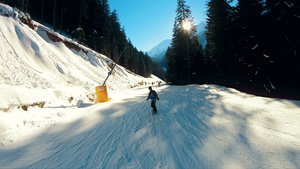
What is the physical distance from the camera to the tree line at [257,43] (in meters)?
10.8

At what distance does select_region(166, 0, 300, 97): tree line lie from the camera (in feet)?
35.5

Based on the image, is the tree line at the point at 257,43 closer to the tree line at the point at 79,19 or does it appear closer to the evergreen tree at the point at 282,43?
the evergreen tree at the point at 282,43

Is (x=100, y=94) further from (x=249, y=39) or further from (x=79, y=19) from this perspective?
(x=79, y=19)

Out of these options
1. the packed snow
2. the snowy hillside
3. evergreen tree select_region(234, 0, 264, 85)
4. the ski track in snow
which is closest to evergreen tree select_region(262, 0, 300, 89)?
evergreen tree select_region(234, 0, 264, 85)

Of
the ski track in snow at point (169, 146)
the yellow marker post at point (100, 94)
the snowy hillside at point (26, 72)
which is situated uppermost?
the snowy hillside at point (26, 72)

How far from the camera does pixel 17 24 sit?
497 inches

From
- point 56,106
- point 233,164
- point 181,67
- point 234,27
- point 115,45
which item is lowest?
point 233,164

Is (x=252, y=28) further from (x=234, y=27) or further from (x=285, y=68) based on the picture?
(x=285, y=68)

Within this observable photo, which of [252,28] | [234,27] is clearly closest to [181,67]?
[234,27]

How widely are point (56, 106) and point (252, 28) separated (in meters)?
21.4

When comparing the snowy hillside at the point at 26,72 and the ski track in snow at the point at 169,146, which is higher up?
the snowy hillside at the point at 26,72

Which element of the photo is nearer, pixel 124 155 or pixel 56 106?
pixel 124 155

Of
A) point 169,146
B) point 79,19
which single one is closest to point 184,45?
point 169,146

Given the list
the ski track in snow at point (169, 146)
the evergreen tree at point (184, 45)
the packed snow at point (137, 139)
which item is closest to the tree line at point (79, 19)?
the evergreen tree at point (184, 45)
